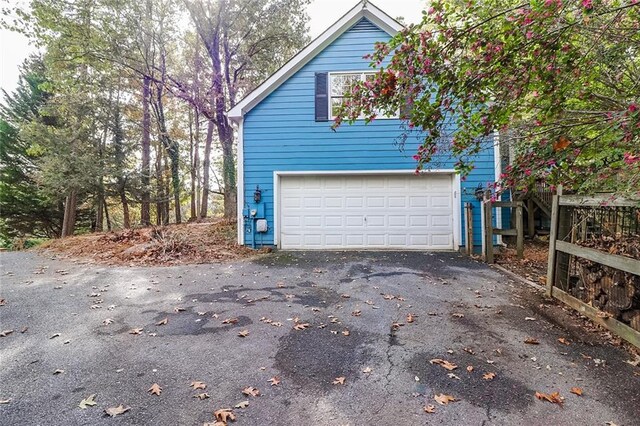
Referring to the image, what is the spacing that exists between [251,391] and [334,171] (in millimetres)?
6499

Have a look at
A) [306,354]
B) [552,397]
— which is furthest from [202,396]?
[552,397]

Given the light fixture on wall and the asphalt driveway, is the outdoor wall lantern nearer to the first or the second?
the asphalt driveway

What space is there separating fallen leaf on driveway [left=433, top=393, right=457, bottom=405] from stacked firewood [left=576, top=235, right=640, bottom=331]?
2234 mm

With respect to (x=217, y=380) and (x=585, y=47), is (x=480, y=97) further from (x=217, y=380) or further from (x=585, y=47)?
(x=217, y=380)

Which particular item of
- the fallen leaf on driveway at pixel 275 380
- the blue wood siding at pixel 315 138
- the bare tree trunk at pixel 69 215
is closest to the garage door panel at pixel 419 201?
the blue wood siding at pixel 315 138

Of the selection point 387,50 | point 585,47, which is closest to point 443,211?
point 585,47

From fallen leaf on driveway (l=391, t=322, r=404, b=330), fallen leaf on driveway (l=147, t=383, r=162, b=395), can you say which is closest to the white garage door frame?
fallen leaf on driveway (l=391, t=322, r=404, b=330)

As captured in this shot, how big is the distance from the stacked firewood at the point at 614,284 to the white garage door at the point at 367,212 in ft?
14.1

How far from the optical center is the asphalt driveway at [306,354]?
7.14 feet

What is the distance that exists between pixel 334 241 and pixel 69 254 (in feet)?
22.1

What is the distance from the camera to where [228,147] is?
12273mm

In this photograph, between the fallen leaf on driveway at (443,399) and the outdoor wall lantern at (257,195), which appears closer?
the fallen leaf on driveway at (443,399)

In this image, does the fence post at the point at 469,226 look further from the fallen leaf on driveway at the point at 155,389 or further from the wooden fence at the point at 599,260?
the fallen leaf on driveway at the point at 155,389

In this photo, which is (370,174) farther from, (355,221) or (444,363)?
(444,363)
